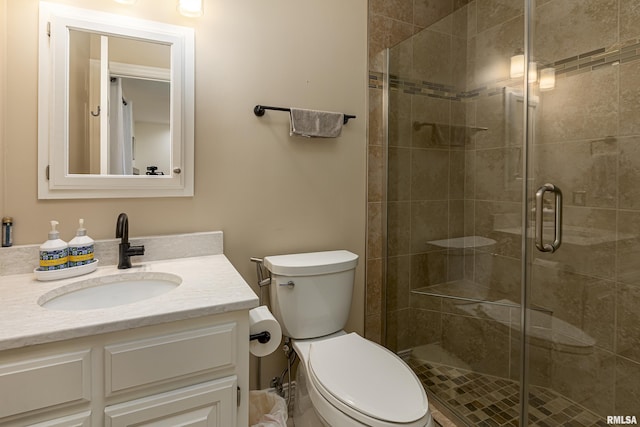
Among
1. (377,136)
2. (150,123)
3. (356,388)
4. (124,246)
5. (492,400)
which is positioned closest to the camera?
(356,388)

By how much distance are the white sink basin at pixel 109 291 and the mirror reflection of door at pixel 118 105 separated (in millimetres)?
438

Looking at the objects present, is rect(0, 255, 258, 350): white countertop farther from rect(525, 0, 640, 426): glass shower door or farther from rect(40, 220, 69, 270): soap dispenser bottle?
rect(525, 0, 640, 426): glass shower door

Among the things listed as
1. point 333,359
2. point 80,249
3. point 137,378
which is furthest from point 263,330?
point 80,249

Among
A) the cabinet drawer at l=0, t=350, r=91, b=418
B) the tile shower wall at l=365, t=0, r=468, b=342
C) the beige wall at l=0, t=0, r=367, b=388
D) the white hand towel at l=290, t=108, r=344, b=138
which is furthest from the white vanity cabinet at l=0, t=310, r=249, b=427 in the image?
the tile shower wall at l=365, t=0, r=468, b=342

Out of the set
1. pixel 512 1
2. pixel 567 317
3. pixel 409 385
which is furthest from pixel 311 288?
pixel 512 1

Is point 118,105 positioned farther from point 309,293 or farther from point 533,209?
point 533,209

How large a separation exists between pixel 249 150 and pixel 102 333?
0.98 meters

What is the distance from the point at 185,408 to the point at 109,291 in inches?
21.2

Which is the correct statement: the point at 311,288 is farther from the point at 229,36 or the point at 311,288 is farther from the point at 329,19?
the point at 329,19

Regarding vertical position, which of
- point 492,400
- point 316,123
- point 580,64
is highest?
point 580,64

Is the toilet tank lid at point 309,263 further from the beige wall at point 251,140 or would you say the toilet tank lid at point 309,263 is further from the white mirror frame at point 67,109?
the white mirror frame at point 67,109

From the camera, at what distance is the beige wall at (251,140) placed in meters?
1.20

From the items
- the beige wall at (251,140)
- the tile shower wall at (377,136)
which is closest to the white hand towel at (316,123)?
the beige wall at (251,140)

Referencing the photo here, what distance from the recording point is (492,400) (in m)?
1.52
